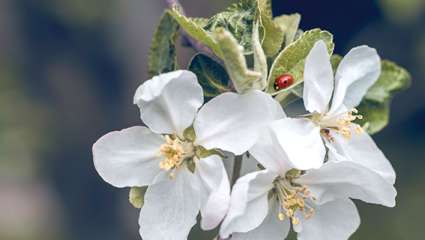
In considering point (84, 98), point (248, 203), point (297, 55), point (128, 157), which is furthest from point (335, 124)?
point (84, 98)

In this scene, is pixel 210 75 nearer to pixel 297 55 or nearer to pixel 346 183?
pixel 297 55

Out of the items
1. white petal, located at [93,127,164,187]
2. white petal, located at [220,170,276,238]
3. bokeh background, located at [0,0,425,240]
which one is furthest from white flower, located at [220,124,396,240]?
bokeh background, located at [0,0,425,240]

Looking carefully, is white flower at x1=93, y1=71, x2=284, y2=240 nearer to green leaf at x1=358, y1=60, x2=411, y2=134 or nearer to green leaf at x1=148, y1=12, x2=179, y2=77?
green leaf at x1=148, y1=12, x2=179, y2=77

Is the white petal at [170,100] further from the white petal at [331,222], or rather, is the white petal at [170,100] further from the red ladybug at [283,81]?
the white petal at [331,222]

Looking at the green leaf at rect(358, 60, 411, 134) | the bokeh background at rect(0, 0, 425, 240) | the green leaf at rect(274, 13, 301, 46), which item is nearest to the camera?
the green leaf at rect(274, 13, 301, 46)

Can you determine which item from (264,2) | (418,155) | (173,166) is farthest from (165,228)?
(418,155)
